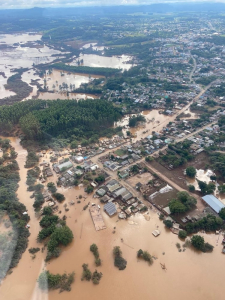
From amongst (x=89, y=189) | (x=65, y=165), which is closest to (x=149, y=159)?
(x=89, y=189)

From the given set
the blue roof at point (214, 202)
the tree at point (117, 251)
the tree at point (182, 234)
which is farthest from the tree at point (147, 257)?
the blue roof at point (214, 202)

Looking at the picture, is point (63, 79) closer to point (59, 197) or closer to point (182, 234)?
point (59, 197)

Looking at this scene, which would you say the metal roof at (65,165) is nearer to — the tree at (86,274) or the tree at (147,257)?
the tree at (86,274)

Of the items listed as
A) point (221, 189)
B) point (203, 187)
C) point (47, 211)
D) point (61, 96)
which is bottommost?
point (61, 96)

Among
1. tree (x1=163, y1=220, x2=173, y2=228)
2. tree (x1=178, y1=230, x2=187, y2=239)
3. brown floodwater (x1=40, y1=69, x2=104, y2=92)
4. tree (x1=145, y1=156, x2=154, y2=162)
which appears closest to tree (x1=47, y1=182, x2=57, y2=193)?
tree (x1=145, y1=156, x2=154, y2=162)

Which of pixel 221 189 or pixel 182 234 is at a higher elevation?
pixel 221 189

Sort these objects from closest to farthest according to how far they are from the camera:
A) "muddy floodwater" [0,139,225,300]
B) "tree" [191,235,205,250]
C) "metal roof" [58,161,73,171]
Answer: "muddy floodwater" [0,139,225,300] → "tree" [191,235,205,250] → "metal roof" [58,161,73,171]

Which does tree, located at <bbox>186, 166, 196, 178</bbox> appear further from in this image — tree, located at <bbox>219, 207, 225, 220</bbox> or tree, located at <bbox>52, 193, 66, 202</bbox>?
tree, located at <bbox>52, 193, 66, 202</bbox>

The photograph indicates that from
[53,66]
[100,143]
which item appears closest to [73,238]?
[100,143]
